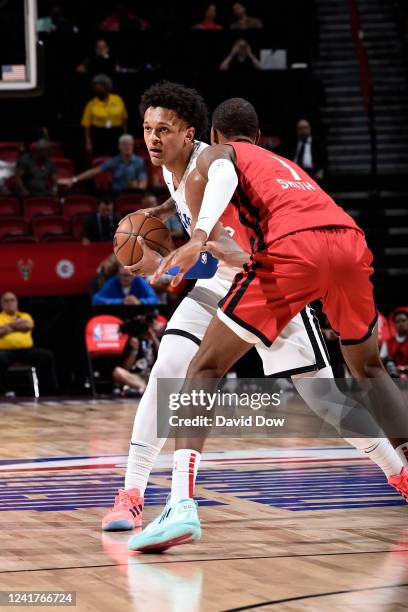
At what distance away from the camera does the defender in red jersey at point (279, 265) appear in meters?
4.38

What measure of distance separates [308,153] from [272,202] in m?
10.9

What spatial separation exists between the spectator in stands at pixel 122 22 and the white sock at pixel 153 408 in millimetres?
12816

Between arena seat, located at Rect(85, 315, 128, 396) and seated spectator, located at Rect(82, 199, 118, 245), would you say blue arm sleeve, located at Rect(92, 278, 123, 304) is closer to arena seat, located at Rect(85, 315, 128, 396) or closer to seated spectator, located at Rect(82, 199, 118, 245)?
arena seat, located at Rect(85, 315, 128, 396)

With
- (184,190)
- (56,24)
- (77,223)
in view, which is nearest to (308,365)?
(184,190)

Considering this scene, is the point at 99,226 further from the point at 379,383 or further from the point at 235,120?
the point at 379,383

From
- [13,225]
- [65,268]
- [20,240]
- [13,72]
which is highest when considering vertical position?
[13,72]

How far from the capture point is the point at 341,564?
13.5 ft

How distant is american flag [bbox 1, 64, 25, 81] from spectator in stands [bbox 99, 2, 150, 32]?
24.7 feet

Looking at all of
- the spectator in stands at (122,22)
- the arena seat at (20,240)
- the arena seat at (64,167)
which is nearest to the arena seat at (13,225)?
the arena seat at (20,240)

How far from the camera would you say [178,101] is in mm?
4848

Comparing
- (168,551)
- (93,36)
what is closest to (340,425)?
(168,551)

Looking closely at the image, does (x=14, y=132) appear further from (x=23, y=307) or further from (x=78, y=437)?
(x=78, y=437)

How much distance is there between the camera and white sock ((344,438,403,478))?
491cm

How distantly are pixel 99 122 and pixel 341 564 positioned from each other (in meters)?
12.5
